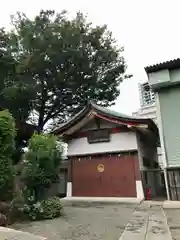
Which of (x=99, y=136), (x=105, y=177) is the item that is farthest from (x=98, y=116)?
(x=105, y=177)

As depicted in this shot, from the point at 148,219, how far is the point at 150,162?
10.6 m

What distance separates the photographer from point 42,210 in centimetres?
928

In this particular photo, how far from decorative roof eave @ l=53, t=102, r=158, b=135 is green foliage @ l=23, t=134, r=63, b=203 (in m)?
6.31

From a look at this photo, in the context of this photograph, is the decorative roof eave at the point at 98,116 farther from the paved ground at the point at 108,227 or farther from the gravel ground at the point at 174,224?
the paved ground at the point at 108,227

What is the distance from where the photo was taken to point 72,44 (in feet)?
67.3

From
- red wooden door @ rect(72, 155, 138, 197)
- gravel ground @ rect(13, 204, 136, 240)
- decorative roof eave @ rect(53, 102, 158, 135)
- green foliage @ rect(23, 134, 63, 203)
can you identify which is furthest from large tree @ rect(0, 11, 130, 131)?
gravel ground @ rect(13, 204, 136, 240)

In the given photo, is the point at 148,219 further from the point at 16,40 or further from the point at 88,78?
the point at 16,40

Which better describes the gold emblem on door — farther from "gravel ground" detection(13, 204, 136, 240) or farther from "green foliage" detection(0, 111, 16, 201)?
"green foliage" detection(0, 111, 16, 201)

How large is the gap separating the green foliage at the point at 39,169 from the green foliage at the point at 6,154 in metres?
0.69

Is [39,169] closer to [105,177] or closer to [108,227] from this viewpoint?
[108,227]

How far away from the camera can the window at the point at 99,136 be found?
1681cm

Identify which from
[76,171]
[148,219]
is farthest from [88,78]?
[148,219]

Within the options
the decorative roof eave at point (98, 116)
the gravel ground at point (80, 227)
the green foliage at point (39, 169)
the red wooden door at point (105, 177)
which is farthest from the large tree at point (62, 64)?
the gravel ground at point (80, 227)

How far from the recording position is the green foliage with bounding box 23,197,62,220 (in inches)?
361
